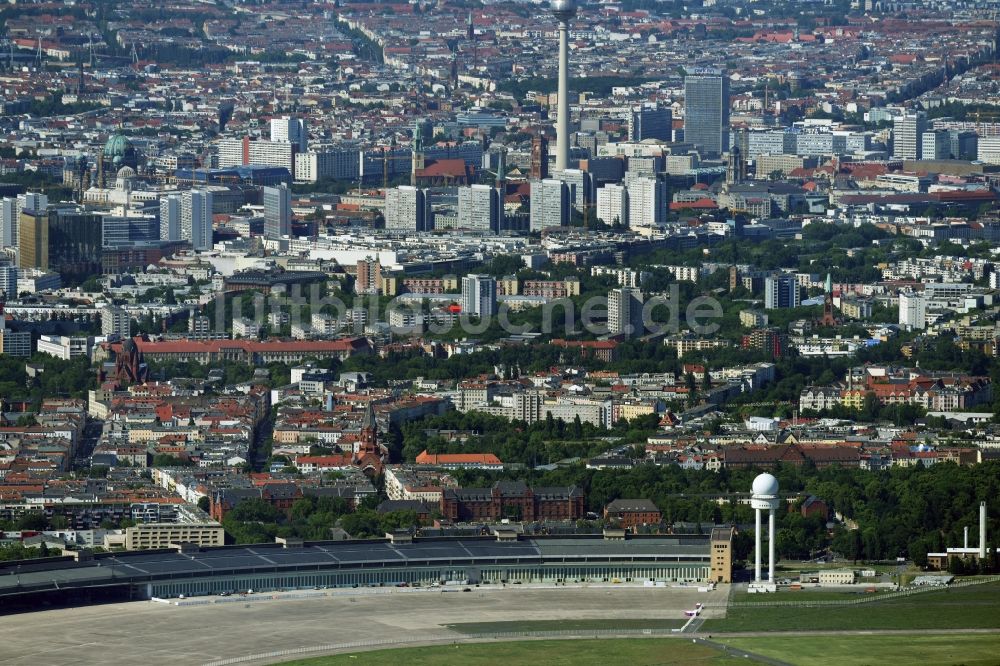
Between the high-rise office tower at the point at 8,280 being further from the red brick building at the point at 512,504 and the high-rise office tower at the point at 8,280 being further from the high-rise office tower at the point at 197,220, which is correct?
the red brick building at the point at 512,504

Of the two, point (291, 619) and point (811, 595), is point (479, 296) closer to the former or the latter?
point (811, 595)

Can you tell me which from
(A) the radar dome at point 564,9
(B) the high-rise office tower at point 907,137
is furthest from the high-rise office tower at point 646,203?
(B) the high-rise office tower at point 907,137

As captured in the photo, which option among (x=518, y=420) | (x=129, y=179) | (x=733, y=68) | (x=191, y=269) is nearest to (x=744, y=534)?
(x=518, y=420)

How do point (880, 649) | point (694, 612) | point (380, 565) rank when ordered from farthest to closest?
point (380, 565)
point (694, 612)
point (880, 649)

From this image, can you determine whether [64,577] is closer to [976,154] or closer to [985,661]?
[985,661]

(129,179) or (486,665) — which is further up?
(129,179)

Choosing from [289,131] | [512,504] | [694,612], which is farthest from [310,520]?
[289,131]
